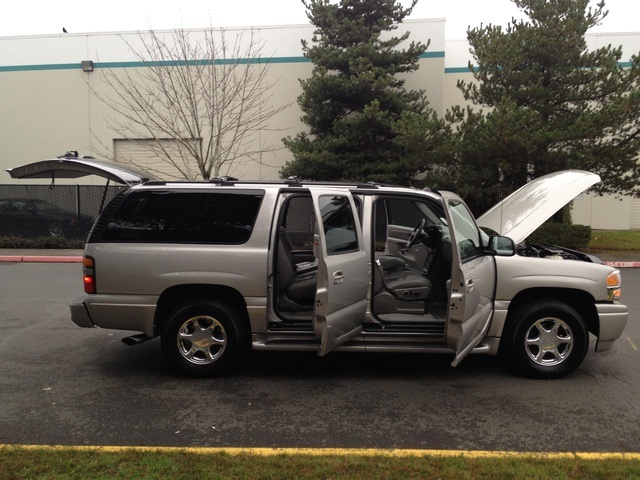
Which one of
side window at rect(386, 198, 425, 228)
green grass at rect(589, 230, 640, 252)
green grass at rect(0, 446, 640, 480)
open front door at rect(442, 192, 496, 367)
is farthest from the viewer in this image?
green grass at rect(589, 230, 640, 252)

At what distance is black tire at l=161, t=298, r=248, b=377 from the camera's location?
5.24 meters

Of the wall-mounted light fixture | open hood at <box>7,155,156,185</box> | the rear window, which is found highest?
the wall-mounted light fixture

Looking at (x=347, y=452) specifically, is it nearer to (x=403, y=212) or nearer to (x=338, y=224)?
(x=338, y=224)

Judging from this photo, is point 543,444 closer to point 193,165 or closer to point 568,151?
point 568,151

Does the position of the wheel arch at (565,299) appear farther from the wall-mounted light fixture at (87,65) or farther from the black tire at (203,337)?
the wall-mounted light fixture at (87,65)

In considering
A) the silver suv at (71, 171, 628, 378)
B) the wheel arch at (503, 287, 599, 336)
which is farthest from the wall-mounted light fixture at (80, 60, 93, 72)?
the wheel arch at (503, 287, 599, 336)

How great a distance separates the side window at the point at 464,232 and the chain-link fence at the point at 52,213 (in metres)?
15.9

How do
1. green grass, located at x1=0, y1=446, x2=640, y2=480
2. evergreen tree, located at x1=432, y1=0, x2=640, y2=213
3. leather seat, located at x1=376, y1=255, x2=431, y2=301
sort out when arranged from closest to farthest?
green grass, located at x1=0, y1=446, x2=640, y2=480, leather seat, located at x1=376, y1=255, x2=431, y2=301, evergreen tree, located at x1=432, y1=0, x2=640, y2=213

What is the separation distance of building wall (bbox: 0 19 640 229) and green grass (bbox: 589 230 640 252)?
129 cm

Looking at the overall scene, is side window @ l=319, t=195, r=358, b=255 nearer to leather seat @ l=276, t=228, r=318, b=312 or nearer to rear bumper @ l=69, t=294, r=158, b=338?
leather seat @ l=276, t=228, r=318, b=312

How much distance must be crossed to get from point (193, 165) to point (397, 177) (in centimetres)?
842

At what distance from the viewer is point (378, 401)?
4789 millimetres

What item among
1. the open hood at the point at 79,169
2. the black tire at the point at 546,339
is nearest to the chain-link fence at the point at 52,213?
the open hood at the point at 79,169

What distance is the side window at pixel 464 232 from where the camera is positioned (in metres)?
5.04
